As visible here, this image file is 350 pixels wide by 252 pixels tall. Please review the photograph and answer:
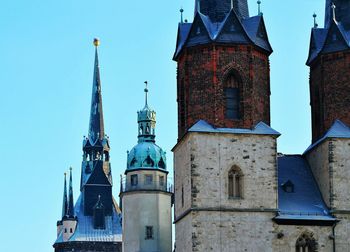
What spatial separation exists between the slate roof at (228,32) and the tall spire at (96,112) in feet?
190

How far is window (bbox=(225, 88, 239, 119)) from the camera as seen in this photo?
57.1 m

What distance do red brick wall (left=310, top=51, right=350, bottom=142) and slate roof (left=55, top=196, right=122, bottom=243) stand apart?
50.7 meters

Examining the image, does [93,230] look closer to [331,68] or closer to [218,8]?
[218,8]

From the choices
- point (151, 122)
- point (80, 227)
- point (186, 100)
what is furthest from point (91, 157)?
point (186, 100)

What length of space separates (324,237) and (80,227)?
54.5 meters

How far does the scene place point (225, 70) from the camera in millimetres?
57219

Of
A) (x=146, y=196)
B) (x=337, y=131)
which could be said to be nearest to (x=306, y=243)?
(x=337, y=131)

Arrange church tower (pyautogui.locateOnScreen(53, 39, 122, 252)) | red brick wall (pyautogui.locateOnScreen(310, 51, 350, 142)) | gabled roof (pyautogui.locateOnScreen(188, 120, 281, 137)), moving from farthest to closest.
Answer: church tower (pyautogui.locateOnScreen(53, 39, 122, 252)), red brick wall (pyautogui.locateOnScreen(310, 51, 350, 142)), gabled roof (pyautogui.locateOnScreen(188, 120, 281, 137))

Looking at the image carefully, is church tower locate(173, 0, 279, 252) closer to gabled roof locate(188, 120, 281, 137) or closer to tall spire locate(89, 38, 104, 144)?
gabled roof locate(188, 120, 281, 137)

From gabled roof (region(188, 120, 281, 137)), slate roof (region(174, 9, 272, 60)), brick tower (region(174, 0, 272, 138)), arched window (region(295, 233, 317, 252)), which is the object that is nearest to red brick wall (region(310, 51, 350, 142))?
brick tower (region(174, 0, 272, 138))

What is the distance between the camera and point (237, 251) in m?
54.4

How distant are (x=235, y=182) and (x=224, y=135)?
2.55m

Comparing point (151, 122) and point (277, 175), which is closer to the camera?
point (277, 175)

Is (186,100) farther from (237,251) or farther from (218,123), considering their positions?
(237,251)
